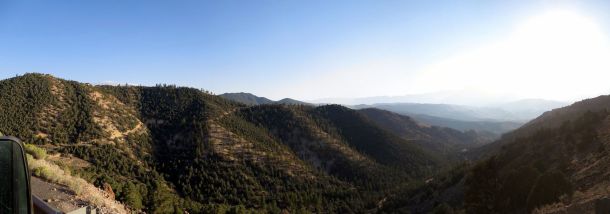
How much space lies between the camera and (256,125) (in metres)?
102

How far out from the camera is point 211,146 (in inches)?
3095

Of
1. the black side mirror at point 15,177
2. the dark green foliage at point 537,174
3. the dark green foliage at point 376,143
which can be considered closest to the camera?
the black side mirror at point 15,177

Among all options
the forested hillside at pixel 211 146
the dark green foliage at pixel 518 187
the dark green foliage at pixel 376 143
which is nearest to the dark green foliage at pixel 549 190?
the dark green foliage at pixel 518 187

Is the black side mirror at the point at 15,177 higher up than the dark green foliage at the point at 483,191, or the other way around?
the black side mirror at the point at 15,177

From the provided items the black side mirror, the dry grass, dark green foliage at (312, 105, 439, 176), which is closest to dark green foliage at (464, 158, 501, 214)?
the dry grass

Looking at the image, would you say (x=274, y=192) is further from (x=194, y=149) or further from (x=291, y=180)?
(x=194, y=149)

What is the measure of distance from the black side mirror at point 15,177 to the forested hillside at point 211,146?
40.7 metres

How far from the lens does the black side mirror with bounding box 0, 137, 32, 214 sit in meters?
2.47

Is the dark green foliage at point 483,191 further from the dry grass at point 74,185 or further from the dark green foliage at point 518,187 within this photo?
the dry grass at point 74,185

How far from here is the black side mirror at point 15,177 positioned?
8.11ft

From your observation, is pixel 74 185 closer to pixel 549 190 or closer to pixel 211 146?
pixel 549 190

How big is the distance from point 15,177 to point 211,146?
258ft

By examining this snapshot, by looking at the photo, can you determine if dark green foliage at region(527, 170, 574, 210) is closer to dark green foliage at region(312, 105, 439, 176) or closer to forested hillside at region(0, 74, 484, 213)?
forested hillside at region(0, 74, 484, 213)

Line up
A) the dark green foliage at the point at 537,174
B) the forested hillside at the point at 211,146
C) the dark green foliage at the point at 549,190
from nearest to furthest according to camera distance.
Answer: the dark green foliage at the point at 549,190
the dark green foliage at the point at 537,174
the forested hillside at the point at 211,146
